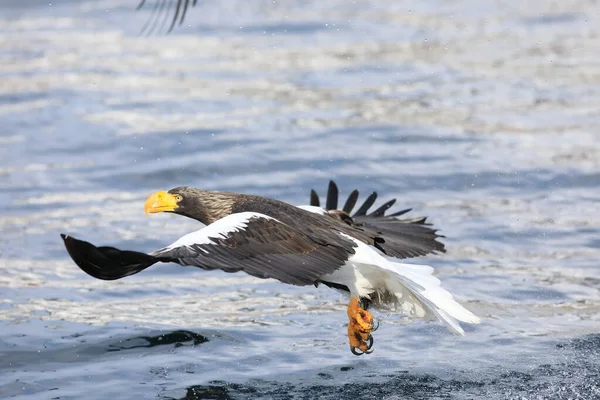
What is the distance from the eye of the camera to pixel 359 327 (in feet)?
20.1

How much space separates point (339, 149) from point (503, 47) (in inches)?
148

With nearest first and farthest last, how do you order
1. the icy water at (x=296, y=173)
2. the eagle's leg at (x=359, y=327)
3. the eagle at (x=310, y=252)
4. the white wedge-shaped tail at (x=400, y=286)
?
1. the eagle at (x=310, y=252)
2. the white wedge-shaped tail at (x=400, y=286)
3. the eagle's leg at (x=359, y=327)
4. the icy water at (x=296, y=173)

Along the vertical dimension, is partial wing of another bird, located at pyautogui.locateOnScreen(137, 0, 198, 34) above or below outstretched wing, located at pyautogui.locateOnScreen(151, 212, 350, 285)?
above

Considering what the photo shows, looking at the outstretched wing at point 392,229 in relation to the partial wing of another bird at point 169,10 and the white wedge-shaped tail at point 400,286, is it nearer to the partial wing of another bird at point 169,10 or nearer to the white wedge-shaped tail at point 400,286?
the white wedge-shaped tail at point 400,286

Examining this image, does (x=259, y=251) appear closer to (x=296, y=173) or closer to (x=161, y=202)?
(x=161, y=202)

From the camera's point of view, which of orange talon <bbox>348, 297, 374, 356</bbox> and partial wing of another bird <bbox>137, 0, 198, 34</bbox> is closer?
partial wing of another bird <bbox>137, 0, 198, 34</bbox>

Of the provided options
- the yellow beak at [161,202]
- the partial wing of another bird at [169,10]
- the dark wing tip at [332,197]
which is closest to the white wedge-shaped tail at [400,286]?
the dark wing tip at [332,197]

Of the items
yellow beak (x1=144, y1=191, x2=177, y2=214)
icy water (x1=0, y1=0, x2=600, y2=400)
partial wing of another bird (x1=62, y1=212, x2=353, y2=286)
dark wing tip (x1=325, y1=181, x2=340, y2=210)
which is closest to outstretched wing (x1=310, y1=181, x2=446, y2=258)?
dark wing tip (x1=325, y1=181, x2=340, y2=210)

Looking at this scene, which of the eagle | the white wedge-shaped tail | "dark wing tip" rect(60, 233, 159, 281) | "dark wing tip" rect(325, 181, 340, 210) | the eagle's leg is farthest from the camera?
"dark wing tip" rect(325, 181, 340, 210)

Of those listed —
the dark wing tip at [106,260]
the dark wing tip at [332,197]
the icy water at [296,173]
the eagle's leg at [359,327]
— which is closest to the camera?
the dark wing tip at [106,260]

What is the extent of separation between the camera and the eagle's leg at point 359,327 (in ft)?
20.0

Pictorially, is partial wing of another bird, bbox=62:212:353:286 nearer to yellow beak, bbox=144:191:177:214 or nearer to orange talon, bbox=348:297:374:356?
orange talon, bbox=348:297:374:356

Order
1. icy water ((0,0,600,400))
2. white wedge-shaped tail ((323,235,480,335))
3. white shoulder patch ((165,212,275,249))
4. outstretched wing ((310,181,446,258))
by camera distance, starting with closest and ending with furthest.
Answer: white shoulder patch ((165,212,275,249)), white wedge-shaped tail ((323,235,480,335)), icy water ((0,0,600,400)), outstretched wing ((310,181,446,258))

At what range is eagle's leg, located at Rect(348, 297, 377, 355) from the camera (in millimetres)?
6109
